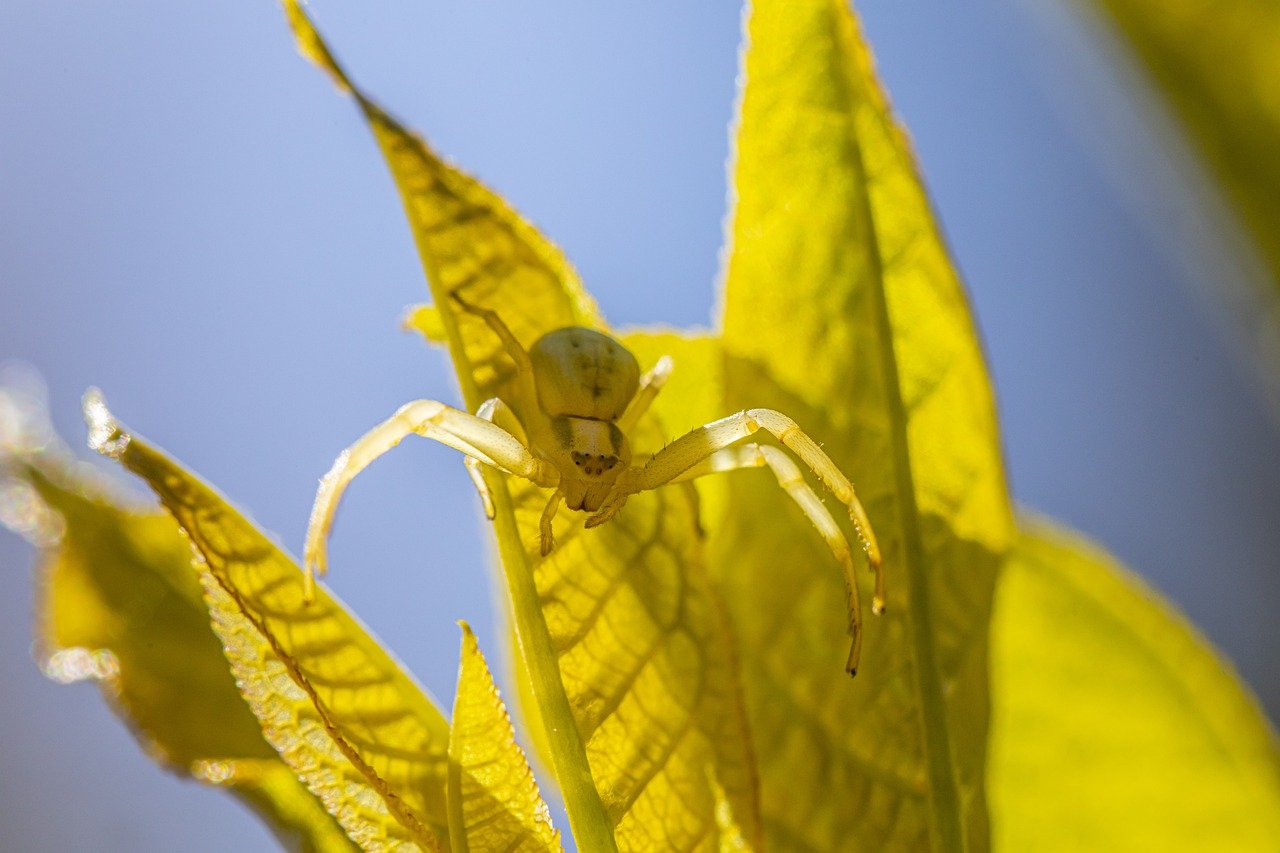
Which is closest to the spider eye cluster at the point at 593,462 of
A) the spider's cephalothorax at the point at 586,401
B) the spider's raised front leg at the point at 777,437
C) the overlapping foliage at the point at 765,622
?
the spider's cephalothorax at the point at 586,401

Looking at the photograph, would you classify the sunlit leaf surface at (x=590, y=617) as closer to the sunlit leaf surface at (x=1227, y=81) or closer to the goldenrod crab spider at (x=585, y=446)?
the goldenrod crab spider at (x=585, y=446)

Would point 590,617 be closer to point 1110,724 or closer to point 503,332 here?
point 503,332

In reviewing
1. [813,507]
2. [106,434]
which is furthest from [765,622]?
[106,434]

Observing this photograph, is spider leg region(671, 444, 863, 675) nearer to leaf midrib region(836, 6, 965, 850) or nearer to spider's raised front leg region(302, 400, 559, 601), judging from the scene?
leaf midrib region(836, 6, 965, 850)

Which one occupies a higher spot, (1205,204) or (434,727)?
(1205,204)

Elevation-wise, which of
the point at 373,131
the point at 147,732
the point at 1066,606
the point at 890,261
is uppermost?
the point at 373,131

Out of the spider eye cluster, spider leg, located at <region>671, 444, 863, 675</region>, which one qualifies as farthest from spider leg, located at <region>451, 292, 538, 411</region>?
the spider eye cluster

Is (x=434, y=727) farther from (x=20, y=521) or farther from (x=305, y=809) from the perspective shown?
(x=20, y=521)

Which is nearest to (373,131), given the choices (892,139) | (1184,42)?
(892,139)
